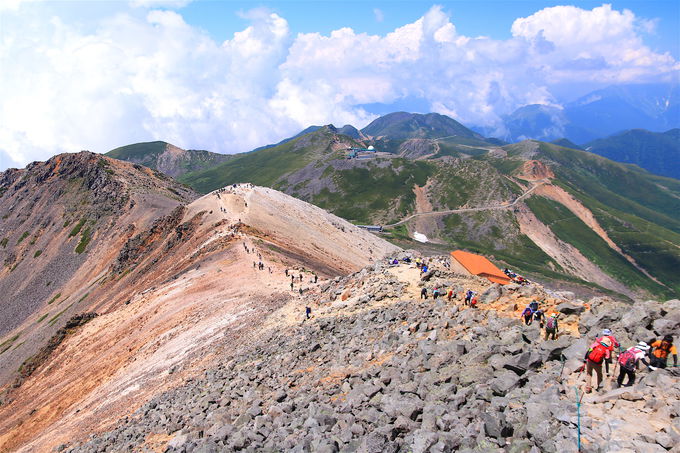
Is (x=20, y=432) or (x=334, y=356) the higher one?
(x=334, y=356)

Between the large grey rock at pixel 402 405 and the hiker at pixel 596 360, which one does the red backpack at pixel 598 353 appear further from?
the large grey rock at pixel 402 405

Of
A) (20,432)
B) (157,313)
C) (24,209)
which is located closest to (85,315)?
(157,313)

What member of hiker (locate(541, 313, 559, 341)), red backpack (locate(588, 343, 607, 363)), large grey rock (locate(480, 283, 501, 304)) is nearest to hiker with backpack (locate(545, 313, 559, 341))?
hiker (locate(541, 313, 559, 341))

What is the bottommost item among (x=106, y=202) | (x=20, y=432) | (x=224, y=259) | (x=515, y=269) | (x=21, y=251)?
(x=515, y=269)

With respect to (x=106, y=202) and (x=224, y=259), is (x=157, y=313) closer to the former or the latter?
(x=224, y=259)

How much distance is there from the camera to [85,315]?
75688 millimetres

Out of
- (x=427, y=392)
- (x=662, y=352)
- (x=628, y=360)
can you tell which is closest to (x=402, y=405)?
(x=427, y=392)

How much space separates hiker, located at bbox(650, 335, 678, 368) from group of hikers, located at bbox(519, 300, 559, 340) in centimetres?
434

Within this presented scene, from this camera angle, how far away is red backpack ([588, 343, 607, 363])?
1556 centimetres

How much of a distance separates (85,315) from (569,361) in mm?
81782

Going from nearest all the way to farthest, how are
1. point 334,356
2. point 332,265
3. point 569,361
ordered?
point 569,361, point 334,356, point 332,265

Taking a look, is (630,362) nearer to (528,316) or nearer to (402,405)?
(528,316)

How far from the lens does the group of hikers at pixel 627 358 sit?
15.4 meters

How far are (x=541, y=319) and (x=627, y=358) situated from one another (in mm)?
7203
